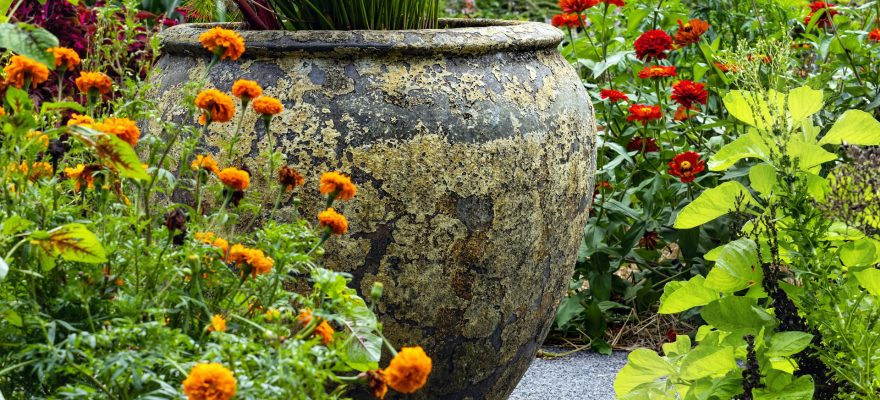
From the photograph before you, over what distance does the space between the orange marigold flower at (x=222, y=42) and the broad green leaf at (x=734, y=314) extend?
1.05 meters

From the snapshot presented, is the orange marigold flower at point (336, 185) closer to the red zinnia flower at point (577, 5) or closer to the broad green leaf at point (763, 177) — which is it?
the broad green leaf at point (763, 177)

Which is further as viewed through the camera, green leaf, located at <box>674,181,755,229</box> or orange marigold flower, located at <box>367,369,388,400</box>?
green leaf, located at <box>674,181,755,229</box>

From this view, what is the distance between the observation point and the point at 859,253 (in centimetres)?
193

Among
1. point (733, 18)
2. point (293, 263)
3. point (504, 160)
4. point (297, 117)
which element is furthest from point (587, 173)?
point (733, 18)

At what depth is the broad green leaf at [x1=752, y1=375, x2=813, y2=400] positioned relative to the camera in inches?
74.9

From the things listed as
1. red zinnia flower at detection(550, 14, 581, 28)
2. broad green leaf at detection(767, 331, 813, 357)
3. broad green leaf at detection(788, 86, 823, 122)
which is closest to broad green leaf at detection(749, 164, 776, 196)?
broad green leaf at detection(788, 86, 823, 122)

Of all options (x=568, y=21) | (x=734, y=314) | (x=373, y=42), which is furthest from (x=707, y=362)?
(x=568, y=21)

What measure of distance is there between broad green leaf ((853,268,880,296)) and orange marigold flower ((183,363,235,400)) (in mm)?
1288

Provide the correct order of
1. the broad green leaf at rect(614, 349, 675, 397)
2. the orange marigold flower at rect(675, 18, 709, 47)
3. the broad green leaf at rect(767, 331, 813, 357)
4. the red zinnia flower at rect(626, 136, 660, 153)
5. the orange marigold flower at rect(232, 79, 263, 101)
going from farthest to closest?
the red zinnia flower at rect(626, 136, 660, 153), the orange marigold flower at rect(675, 18, 709, 47), the broad green leaf at rect(614, 349, 675, 397), the broad green leaf at rect(767, 331, 813, 357), the orange marigold flower at rect(232, 79, 263, 101)

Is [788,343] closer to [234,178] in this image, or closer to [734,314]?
[734,314]

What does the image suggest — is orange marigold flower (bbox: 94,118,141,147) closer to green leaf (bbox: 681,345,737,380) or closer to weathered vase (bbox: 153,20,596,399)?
weathered vase (bbox: 153,20,596,399)

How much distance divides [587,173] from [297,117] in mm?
665

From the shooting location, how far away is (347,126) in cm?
191

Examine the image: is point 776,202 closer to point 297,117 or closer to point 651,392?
point 651,392
